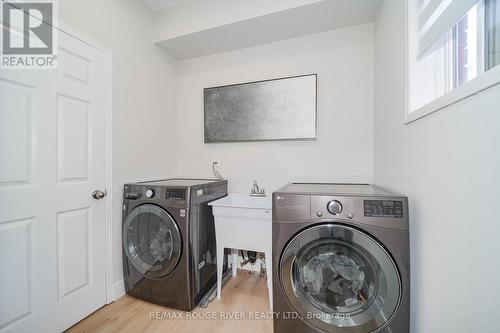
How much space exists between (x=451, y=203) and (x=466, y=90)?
0.42 metres

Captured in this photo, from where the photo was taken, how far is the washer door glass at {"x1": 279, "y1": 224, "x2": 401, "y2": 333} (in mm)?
1037

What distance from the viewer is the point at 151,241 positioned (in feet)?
5.54

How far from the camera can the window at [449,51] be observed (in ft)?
2.35

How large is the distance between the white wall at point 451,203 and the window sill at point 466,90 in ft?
0.07

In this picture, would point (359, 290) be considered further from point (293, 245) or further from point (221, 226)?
point (221, 226)

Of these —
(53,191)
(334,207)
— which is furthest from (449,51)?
(53,191)

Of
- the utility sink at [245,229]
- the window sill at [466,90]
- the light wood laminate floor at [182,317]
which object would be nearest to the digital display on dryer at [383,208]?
the window sill at [466,90]

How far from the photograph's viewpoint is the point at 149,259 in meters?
Answer: 1.67

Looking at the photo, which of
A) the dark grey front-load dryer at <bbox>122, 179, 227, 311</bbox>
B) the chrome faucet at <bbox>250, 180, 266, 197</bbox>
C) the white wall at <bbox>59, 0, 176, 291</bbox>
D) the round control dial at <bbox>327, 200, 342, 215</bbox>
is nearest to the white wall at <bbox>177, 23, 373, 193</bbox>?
the chrome faucet at <bbox>250, 180, 266, 197</bbox>

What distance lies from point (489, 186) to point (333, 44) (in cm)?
179

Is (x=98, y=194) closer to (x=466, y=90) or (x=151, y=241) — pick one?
(x=151, y=241)

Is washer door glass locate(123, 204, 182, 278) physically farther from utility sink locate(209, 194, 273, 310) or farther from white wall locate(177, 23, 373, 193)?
white wall locate(177, 23, 373, 193)

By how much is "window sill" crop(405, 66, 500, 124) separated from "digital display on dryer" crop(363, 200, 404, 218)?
0.45m

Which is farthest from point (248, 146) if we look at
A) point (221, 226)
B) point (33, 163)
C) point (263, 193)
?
point (33, 163)
